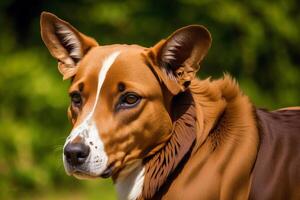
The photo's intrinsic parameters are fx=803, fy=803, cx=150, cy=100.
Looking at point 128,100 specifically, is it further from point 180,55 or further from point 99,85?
point 180,55

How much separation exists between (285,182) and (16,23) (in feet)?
22.1

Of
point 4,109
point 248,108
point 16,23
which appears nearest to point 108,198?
point 4,109

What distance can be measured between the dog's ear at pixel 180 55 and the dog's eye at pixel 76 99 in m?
0.43

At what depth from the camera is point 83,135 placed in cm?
404

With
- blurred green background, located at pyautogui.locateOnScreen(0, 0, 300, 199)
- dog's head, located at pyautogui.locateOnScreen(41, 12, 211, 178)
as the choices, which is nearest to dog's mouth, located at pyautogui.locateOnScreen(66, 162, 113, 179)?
dog's head, located at pyautogui.locateOnScreen(41, 12, 211, 178)

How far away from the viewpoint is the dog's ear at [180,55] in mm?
4273

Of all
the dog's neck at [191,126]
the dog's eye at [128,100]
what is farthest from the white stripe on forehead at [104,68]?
the dog's neck at [191,126]

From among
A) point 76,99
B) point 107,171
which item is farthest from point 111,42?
point 107,171

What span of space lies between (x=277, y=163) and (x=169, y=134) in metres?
0.59

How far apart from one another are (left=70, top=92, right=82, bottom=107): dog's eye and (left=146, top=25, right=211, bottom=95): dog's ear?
1.41 ft

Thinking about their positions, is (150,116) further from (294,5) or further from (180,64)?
(294,5)

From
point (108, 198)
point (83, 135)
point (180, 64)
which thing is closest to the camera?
point (83, 135)

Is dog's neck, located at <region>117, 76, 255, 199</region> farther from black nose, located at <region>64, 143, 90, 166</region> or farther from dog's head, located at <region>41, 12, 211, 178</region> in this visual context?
black nose, located at <region>64, 143, 90, 166</region>

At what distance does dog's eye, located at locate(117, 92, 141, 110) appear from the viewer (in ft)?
13.7
